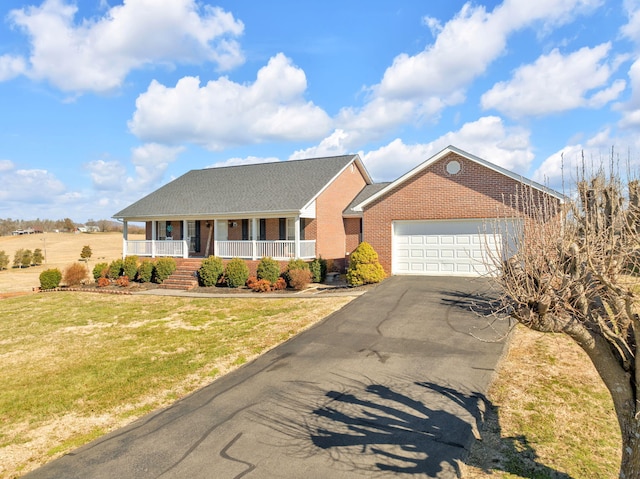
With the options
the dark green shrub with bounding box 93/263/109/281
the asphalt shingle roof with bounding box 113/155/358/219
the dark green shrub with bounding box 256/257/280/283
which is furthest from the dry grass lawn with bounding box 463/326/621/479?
the dark green shrub with bounding box 93/263/109/281

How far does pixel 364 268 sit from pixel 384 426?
11043mm

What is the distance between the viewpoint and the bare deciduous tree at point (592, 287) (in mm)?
3816

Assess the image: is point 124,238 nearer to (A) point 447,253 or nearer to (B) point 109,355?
(B) point 109,355

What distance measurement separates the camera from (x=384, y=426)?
18.6 feet

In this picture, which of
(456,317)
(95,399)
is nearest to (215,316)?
(95,399)

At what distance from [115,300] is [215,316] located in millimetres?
6929

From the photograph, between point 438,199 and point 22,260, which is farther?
point 22,260

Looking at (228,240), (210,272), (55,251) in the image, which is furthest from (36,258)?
(210,272)

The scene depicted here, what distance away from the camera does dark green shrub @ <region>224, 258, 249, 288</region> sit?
18.7 meters

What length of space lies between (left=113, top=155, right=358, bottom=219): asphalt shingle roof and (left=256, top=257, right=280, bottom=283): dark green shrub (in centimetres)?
275

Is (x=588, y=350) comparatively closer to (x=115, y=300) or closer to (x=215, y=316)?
(x=215, y=316)

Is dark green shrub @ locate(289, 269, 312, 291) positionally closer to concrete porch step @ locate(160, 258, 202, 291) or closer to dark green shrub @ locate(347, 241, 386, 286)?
dark green shrub @ locate(347, 241, 386, 286)

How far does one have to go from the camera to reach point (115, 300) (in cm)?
1767

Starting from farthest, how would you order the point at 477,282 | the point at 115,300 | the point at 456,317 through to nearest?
1. the point at 115,300
2. the point at 477,282
3. the point at 456,317
